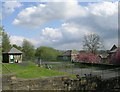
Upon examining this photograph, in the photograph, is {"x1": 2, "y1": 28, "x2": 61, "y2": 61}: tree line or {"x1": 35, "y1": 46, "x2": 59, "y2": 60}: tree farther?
{"x1": 35, "y1": 46, "x2": 59, "y2": 60}: tree

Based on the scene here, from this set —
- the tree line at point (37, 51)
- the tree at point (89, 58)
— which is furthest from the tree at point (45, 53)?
the tree at point (89, 58)

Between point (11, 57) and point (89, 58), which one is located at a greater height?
point (11, 57)

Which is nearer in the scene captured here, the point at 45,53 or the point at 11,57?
the point at 11,57

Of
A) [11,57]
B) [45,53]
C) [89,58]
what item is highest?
[45,53]

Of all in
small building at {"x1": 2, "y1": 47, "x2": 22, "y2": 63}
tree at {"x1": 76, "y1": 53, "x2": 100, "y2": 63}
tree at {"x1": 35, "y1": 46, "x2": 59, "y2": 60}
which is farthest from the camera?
tree at {"x1": 35, "y1": 46, "x2": 59, "y2": 60}

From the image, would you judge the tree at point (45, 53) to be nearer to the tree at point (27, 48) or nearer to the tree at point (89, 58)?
the tree at point (27, 48)

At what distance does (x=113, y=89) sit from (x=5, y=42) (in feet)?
108

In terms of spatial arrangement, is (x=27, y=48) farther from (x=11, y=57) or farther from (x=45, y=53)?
(x=11, y=57)

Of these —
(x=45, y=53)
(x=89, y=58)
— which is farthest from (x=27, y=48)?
(x=89, y=58)

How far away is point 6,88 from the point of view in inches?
824

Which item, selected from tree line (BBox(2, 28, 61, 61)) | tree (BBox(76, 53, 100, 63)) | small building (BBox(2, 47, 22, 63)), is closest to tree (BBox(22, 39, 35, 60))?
tree line (BBox(2, 28, 61, 61))

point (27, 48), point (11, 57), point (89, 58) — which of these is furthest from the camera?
point (27, 48)

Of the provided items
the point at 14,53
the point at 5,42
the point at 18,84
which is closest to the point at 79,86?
the point at 18,84

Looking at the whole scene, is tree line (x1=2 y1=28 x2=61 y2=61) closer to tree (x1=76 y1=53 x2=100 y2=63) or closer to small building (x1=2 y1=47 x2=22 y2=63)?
→ tree (x1=76 y1=53 x2=100 y2=63)
